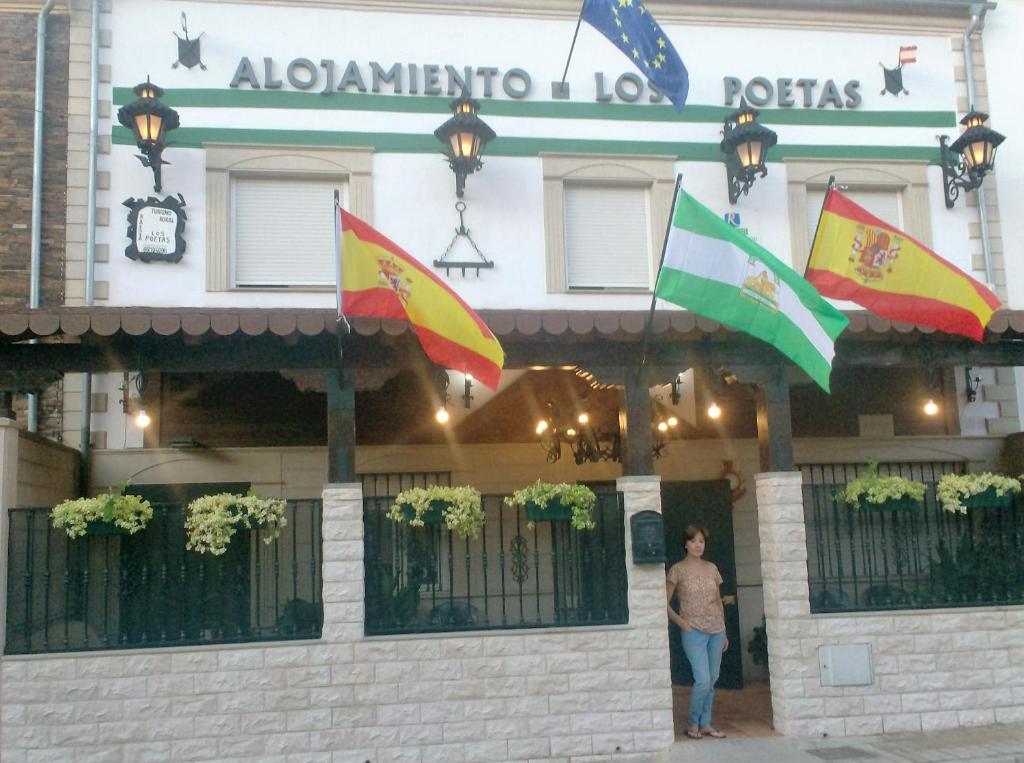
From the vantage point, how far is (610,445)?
10.2 m

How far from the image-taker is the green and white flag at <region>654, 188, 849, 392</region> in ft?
23.8

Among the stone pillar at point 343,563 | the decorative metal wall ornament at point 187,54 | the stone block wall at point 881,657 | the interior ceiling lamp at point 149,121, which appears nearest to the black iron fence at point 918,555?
the stone block wall at point 881,657

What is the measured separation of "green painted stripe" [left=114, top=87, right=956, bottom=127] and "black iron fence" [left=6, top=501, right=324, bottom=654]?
466cm

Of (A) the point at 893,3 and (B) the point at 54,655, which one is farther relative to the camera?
(A) the point at 893,3

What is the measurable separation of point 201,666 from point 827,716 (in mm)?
5040

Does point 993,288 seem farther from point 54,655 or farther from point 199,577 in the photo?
point 54,655

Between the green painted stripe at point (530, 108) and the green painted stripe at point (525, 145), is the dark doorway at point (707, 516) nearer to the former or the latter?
the green painted stripe at point (525, 145)

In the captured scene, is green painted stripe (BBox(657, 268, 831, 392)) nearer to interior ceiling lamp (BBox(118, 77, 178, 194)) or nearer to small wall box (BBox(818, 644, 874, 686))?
small wall box (BBox(818, 644, 874, 686))

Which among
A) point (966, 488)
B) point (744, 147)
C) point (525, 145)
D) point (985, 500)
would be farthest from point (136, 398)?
point (985, 500)

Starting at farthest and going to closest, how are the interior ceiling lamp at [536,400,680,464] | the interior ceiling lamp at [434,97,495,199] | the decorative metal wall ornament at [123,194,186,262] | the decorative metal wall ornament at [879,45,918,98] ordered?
1. the decorative metal wall ornament at [879,45,918,98]
2. the interior ceiling lamp at [536,400,680,464]
3. the interior ceiling lamp at [434,97,495,199]
4. the decorative metal wall ornament at [123,194,186,262]

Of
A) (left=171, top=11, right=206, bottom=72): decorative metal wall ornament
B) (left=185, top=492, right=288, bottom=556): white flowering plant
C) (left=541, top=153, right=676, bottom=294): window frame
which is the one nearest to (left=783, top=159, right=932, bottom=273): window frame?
(left=541, top=153, right=676, bottom=294): window frame

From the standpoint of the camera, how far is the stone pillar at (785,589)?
26.3 ft

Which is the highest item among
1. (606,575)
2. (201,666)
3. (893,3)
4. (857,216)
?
(893,3)

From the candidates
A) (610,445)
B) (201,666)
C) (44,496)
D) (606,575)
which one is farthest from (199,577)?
(610,445)
